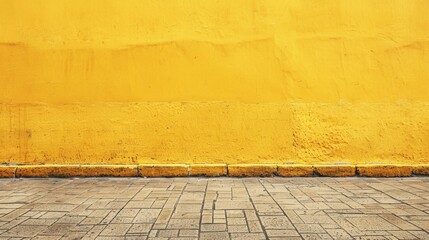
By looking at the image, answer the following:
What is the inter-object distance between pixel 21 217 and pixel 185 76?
2.91 meters

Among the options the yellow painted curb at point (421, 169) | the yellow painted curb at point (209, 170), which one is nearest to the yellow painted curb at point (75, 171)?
the yellow painted curb at point (209, 170)

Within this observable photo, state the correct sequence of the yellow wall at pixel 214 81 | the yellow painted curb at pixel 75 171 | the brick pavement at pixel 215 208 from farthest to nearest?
the yellow wall at pixel 214 81 → the yellow painted curb at pixel 75 171 → the brick pavement at pixel 215 208

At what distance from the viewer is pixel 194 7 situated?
5.12 meters

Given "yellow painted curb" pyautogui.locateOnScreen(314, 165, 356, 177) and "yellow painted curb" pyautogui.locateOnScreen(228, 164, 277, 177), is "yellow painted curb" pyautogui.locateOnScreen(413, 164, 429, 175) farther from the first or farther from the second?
"yellow painted curb" pyautogui.locateOnScreen(228, 164, 277, 177)

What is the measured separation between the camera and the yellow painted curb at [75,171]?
4906mm

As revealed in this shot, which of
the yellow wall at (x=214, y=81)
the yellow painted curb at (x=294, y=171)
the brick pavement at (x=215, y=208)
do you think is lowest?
the brick pavement at (x=215, y=208)

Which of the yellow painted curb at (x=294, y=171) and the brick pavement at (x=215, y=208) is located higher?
the yellow painted curb at (x=294, y=171)

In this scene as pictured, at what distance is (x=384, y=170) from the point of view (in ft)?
16.2

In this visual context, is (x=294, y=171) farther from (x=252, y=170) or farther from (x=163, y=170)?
(x=163, y=170)

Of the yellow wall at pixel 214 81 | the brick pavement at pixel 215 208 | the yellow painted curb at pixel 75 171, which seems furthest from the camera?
the yellow wall at pixel 214 81

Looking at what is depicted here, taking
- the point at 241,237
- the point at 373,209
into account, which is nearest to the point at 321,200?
the point at 373,209

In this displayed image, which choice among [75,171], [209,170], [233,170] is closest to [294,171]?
[233,170]

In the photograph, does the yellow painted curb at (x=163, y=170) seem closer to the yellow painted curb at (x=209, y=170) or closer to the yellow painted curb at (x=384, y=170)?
the yellow painted curb at (x=209, y=170)

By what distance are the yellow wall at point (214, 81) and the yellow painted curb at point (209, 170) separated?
0.12 meters
